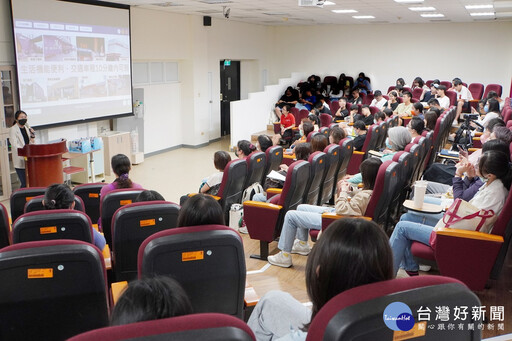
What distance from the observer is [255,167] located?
514 cm

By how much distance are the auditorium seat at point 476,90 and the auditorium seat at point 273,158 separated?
366 inches

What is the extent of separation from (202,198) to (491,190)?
85.1 inches

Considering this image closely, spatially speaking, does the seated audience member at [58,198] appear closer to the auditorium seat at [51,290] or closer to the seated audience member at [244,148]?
the auditorium seat at [51,290]

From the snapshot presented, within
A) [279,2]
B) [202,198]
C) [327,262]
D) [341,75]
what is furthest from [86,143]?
[341,75]

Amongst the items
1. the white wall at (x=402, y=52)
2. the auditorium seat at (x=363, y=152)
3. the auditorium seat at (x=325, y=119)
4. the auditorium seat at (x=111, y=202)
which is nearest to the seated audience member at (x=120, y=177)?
the auditorium seat at (x=111, y=202)

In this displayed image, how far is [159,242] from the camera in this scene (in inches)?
81.2

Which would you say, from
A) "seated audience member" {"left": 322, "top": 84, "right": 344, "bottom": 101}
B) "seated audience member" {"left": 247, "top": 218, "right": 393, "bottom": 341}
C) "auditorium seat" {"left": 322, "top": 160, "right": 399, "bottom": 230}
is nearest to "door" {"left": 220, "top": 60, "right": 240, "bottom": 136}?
"seated audience member" {"left": 322, "top": 84, "right": 344, "bottom": 101}

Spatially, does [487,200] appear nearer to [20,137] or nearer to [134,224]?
[134,224]

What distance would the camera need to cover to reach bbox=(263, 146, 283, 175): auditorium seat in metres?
5.62

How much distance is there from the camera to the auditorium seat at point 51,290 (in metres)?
1.95

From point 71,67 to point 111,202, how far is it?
5186mm

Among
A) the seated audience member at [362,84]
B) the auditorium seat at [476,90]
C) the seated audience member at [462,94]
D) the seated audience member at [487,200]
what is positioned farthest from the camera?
the seated audience member at [362,84]

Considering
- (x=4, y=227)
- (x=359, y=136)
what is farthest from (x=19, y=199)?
(x=359, y=136)

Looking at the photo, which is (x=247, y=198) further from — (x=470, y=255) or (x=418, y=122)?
(x=418, y=122)
